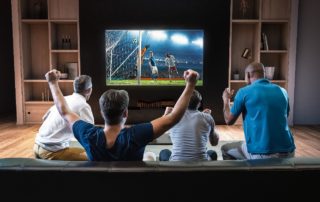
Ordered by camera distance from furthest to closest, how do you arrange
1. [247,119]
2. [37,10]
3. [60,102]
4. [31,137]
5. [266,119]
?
[37,10] < [31,137] < [247,119] < [266,119] < [60,102]

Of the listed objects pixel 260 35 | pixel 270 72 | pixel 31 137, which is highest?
pixel 260 35

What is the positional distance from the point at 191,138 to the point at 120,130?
783 mm

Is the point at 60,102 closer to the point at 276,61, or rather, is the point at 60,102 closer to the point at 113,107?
the point at 113,107

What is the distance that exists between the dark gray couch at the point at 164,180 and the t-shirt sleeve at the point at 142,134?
0.21 meters

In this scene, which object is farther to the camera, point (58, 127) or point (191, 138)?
point (58, 127)

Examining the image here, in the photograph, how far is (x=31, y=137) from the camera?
17.0ft

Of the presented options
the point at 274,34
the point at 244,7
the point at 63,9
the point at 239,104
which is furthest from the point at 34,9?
the point at 239,104

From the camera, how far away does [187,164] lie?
54.5 inches

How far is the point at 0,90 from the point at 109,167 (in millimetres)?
7071

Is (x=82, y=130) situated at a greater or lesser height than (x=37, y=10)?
lesser

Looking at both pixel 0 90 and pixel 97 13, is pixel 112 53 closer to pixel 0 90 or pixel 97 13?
pixel 97 13

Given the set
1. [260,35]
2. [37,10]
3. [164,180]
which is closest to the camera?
[164,180]

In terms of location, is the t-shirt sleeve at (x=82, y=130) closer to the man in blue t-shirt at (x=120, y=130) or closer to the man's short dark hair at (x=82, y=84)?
the man in blue t-shirt at (x=120, y=130)

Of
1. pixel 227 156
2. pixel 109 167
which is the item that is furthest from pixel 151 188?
pixel 227 156
